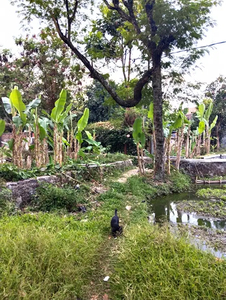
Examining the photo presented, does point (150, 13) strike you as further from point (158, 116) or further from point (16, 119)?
point (16, 119)

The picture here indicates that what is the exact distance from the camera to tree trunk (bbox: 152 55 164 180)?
22.2 ft

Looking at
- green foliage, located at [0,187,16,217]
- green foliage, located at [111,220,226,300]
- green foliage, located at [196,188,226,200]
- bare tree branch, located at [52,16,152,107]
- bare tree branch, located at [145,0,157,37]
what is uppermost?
bare tree branch, located at [145,0,157,37]

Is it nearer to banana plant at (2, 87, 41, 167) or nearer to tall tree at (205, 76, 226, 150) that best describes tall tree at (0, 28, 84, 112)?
banana plant at (2, 87, 41, 167)

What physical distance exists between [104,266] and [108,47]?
7.28 m

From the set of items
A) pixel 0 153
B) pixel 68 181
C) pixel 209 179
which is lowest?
pixel 209 179

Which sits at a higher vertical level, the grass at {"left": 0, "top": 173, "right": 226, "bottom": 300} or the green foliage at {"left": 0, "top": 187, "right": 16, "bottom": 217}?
the green foliage at {"left": 0, "top": 187, "right": 16, "bottom": 217}

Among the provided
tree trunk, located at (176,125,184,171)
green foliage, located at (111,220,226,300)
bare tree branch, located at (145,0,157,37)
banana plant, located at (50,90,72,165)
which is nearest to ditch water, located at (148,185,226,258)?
green foliage, located at (111,220,226,300)

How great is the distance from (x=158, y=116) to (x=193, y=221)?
326cm

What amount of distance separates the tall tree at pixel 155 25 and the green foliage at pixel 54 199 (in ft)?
11.5

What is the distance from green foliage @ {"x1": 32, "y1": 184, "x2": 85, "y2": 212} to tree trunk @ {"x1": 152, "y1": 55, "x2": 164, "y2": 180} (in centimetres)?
341

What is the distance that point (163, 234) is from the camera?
2.54 metres

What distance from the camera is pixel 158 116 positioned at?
6.83 m

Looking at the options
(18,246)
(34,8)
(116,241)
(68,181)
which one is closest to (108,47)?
(34,8)

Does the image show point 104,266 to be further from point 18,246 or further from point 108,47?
point 108,47
